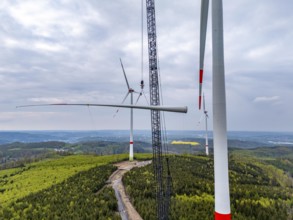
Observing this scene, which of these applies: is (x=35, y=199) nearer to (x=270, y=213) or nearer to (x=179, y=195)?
(x=179, y=195)

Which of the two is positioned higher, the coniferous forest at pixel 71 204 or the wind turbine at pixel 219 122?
the wind turbine at pixel 219 122

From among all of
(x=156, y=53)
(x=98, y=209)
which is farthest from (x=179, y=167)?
(x=156, y=53)

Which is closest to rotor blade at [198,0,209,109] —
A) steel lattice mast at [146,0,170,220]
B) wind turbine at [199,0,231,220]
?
wind turbine at [199,0,231,220]

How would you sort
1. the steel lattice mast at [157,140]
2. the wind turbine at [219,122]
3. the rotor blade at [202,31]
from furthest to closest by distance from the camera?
the steel lattice mast at [157,140] < the rotor blade at [202,31] < the wind turbine at [219,122]

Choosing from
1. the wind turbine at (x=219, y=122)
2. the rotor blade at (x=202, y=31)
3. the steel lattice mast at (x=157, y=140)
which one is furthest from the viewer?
the steel lattice mast at (x=157, y=140)

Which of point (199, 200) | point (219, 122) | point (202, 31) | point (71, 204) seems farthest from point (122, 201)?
point (202, 31)

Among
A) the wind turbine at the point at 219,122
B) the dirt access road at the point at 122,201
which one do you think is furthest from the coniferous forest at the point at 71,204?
the wind turbine at the point at 219,122

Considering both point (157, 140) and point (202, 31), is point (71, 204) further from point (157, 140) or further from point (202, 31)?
point (202, 31)

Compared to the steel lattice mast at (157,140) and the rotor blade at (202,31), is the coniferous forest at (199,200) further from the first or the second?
the rotor blade at (202,31)
